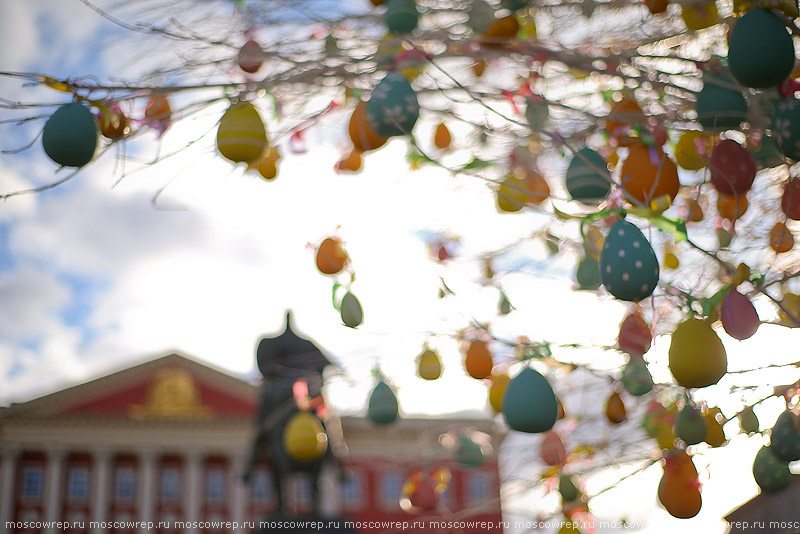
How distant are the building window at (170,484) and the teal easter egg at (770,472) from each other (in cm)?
3116

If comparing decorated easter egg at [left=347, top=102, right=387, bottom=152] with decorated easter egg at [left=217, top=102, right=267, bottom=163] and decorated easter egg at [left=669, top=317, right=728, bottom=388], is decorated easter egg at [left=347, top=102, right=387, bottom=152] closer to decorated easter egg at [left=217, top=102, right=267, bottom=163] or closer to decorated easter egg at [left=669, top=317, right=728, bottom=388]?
decorated easter egg at [left=217, top=102, right=267, bottom=163]

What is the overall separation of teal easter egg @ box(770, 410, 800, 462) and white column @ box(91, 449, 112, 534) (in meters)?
30.6

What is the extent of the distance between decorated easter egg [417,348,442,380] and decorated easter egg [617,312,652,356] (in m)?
1.14

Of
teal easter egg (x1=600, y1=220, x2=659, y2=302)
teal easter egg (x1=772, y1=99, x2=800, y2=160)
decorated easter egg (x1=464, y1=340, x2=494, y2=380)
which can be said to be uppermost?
teal easter egg (x1=772, y1=99, x2=800, y2=160)

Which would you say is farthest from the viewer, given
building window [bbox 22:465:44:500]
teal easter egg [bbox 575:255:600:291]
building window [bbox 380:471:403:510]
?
building window [bbox 380:471:403:510]

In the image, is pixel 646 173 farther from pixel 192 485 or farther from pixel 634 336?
pixel 192 485

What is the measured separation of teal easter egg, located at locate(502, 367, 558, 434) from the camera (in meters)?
2.93

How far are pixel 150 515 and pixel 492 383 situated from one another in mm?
29620

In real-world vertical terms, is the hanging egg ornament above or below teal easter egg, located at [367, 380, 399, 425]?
above

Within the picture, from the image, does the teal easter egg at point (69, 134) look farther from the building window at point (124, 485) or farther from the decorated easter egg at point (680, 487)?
the building window at point (124, 485)

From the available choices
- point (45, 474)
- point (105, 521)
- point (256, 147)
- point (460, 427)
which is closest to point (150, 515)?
point (105, 521)

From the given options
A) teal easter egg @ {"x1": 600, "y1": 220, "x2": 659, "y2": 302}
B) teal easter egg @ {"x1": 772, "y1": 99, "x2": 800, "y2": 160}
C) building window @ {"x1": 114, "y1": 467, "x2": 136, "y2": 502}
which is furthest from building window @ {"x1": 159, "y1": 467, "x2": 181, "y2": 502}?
teal easter egg @ {"x1": 772, "y1": 99, "x2": 800, "y2": 160}

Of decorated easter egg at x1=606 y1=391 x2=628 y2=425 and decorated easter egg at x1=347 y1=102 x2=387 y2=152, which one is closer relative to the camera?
decorated easter egg at x1=347 y1=102 x2=387 y2=152

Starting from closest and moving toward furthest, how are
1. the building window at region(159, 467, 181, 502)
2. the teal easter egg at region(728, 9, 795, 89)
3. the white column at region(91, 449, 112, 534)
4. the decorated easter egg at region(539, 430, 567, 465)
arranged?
the teal easter egg at region(728, 9, 795, 89), the decorated easter egg at region(539, 430, 567, 465), the white column at region(91, 449, 112, 534), the building window at region(159, 467, 181, 502)
